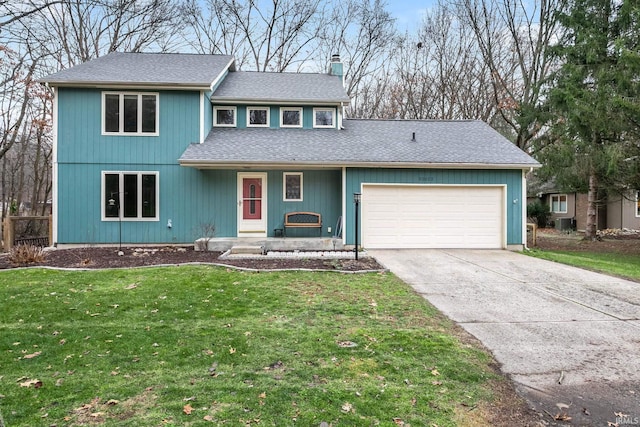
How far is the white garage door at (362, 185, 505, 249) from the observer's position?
37.6ft

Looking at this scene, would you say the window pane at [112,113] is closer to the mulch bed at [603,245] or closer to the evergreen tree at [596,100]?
the evergreen tree at [596,100]

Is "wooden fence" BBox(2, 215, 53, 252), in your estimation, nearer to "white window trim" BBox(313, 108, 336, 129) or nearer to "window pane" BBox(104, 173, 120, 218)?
"window pane" BBox(104, 173, 120, 218)

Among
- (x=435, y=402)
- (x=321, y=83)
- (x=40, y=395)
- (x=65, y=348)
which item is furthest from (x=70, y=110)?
(x=435, y=402)

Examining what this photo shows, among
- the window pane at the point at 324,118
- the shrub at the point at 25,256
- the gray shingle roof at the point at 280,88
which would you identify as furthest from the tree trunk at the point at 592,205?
the shrub at the point at 25,256

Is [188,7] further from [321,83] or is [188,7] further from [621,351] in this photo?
[621,351]

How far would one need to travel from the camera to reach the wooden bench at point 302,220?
1170cm

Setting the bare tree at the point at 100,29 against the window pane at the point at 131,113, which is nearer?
the window pane at the point at 131,113

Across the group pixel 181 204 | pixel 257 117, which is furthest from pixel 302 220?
pixel 257 117

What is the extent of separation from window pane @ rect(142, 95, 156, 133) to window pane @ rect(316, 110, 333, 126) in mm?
5460

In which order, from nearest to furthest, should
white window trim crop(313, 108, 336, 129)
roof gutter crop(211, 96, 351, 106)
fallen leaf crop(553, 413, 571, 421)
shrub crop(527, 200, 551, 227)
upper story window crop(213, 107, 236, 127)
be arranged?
fallen leaf crop(553, 413, 571, 421) → roof gutter crop(211, 96, 351, 106) → upper story window crop(213, 107, 236, 127) → white window trim crop(313, 108, 336, 129) → shrub crop(527, 200, 551, 227)

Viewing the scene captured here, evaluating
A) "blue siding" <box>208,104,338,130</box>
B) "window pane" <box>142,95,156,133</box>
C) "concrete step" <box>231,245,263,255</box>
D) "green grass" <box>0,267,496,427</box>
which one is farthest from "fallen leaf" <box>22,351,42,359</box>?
"blue siding" <box>208,104,338,130</box>

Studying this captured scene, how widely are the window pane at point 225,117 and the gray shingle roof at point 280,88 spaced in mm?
507

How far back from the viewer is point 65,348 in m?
3.71

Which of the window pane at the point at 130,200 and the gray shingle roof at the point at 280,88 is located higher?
the gray shingle roof at the point at 280,88
